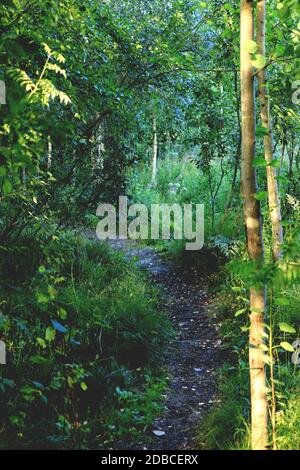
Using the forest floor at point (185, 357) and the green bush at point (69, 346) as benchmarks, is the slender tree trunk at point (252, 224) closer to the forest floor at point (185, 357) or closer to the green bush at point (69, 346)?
the forest floor at point (185, 357)

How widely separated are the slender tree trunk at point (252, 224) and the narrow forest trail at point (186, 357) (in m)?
0.85

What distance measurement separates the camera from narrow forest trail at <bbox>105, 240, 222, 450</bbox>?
155 inches

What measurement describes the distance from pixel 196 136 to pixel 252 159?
576 cm

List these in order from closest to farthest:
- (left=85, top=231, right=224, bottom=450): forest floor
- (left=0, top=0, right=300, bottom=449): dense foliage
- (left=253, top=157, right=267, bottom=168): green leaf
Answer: (left=253, top=157, right=267, bottom=168): green leaf → (left=0, top=0, right=300, bottom=449): dense foliage → (left=85, top=231, right=224, bottom=450): forest floor

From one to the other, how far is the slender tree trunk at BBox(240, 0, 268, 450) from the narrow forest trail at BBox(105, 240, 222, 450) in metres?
0.85

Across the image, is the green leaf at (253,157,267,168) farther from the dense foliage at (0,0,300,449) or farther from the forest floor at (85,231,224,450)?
the forest floor at (85,231,224,450)

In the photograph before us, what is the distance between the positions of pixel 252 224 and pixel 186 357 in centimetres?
269

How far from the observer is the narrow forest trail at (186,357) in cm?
395

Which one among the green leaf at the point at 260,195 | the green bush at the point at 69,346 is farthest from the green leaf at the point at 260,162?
the green bush at the point at 69,346

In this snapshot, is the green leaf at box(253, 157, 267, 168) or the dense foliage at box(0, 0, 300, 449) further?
the dense foliage at box(0, 0, 300, 449)

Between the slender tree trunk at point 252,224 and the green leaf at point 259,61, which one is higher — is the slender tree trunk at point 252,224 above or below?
below

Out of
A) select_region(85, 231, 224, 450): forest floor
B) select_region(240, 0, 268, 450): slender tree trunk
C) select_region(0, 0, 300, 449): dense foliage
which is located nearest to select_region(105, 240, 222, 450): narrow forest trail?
select_region(85, 231, 224, 450): forest floor

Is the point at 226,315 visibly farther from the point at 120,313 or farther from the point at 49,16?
the point at 49,16
